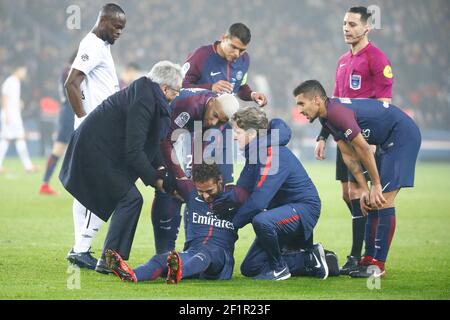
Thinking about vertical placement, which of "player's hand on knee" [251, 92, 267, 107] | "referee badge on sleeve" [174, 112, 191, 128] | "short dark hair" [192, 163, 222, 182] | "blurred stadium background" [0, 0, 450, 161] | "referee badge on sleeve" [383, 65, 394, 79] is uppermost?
"blurred stadium background" [0, 0, 450, 161]

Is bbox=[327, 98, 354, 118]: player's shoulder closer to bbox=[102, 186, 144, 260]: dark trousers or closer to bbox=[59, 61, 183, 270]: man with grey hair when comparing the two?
bbox=[59, 61, 183, 270]: man with grey hair

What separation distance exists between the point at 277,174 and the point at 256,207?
32cm

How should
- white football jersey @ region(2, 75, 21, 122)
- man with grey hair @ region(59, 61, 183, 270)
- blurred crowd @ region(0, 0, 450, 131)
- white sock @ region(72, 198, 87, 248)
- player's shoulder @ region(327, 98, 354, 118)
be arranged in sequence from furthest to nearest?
blurred crowd @ region(0, 0, 450, 131) → white football jersey @ region(2, 75, 21, 122) → white sock @ region(72, 198, 87, 248) → player's shoulder @ region(327, 98, 354, 118) → man with grey hair @ region(59, 61, 183, 270)

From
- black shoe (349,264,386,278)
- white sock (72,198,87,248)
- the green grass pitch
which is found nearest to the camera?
the green grass pitch

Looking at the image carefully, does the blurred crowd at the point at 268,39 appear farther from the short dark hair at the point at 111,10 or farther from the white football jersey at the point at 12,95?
the short dark hair at the point at 111,10

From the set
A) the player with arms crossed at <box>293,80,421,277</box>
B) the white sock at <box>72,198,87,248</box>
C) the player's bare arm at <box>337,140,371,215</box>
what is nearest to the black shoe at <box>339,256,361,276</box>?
the player with arms crossed at <box>293,80,421,277</box>

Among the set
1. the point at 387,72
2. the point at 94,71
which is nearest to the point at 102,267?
the point at 94,71

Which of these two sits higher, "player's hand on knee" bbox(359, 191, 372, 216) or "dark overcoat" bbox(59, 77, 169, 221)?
"dark overcoat" bbox(59, 77, 169, 221)

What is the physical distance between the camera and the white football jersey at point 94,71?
25.4ft

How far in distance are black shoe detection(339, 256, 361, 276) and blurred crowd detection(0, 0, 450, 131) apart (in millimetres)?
18004

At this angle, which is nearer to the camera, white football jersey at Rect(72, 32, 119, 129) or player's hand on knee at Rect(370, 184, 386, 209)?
player's hand on knee at Rect(370, 184, 386, 209)

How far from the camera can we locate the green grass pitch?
6.38 meters

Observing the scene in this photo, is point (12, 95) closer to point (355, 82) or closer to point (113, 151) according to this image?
point (355, 82)

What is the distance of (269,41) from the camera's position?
2892 centimetres
